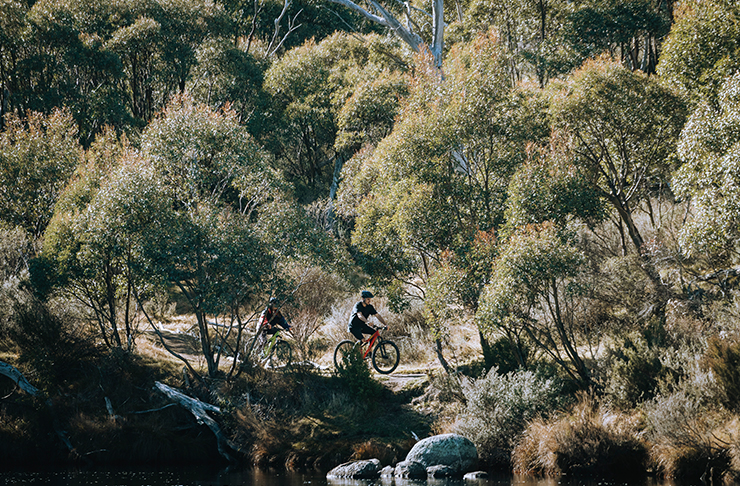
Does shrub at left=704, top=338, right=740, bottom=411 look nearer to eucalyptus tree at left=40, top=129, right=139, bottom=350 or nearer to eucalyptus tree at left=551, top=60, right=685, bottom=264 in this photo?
eucalyptus tree at left=551, top=60, right=685, bottom=264

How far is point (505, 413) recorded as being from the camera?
45.3ft

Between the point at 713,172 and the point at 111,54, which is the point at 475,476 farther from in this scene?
the point at 111,54

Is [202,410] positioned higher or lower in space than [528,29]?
lower

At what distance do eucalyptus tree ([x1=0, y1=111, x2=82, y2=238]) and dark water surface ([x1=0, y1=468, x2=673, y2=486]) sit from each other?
417 inches

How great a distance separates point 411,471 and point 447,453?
3.11 ft

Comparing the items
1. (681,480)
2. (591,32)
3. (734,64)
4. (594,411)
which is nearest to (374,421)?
(594,411)

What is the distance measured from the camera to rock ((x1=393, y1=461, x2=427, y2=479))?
43.7 feet

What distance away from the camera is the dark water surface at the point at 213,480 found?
40.0 feet

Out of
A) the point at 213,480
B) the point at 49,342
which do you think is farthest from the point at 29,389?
the point at 213,480

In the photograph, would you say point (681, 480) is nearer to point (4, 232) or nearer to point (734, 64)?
point (734, 64)

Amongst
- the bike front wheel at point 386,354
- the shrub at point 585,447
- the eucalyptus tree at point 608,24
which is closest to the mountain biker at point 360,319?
the bike front wheel at point 386,354

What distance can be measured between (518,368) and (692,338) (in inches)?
172

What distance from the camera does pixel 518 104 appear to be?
16734 mm

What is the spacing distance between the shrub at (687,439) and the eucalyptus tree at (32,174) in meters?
21.1
